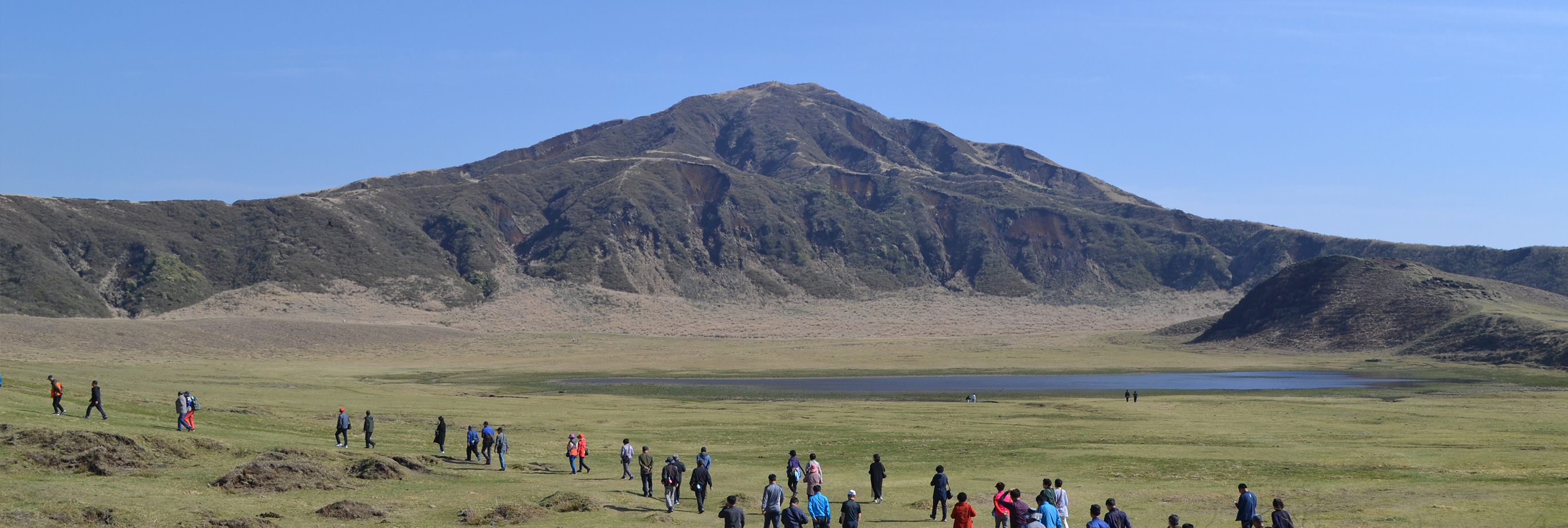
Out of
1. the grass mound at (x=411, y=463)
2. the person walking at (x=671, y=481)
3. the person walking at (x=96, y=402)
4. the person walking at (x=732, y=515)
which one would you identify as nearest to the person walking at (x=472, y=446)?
the grass mound at (x=411, y=463)

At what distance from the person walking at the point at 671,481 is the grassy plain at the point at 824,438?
1.32ft

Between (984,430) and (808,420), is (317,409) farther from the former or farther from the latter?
(984,430)

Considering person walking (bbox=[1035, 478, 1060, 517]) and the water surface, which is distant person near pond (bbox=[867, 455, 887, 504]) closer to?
person walking (bbox=[1035, 478, 1060, 517])

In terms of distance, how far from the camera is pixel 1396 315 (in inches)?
5955

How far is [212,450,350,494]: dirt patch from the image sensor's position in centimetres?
3017

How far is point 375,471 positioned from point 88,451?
27.0 ft

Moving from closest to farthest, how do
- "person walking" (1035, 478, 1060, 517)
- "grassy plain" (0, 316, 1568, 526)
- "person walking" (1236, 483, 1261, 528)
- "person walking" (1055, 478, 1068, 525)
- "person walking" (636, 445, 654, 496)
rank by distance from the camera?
"person walking" (1035, 478, 1060, 517) < "person walking" (1236, 483, 1261, 528) < "person walking" (1055, 478, 1068, 525) < "grassy plain" (0, 316, 1568, 526) < "person walking" (636, 445, 654, 496)

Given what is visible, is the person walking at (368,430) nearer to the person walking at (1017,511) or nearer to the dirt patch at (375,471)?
the dirt patch at (375,471)

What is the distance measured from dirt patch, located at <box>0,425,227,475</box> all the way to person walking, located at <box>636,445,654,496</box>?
1521 cm

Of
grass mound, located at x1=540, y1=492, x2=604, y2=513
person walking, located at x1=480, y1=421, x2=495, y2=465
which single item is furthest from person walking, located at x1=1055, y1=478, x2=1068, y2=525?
person walking, located at x1=480, y1=421, x2=495, y2=465

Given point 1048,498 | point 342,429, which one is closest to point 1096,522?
point 1048,498

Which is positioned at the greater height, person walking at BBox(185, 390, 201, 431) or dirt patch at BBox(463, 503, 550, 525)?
person walking at BBox(185, 390, 201, 431)

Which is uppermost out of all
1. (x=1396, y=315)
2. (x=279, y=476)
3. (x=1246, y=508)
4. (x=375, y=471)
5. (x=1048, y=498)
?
(x=1396, y=315)

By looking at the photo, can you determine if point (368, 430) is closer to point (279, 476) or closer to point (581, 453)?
point (279, 476)
